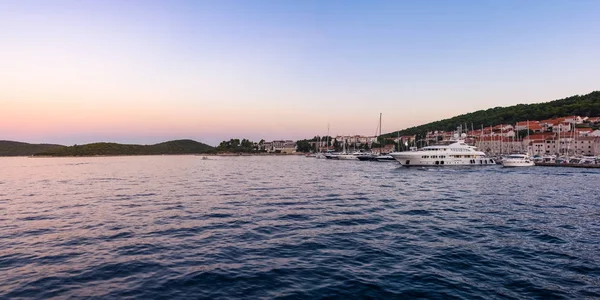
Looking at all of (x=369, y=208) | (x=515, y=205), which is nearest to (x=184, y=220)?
(x=369, y=208)

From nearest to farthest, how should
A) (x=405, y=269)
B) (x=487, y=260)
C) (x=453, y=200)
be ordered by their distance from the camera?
(x=405, y=269)
(x=487, y=260)
(x=453, y=200)

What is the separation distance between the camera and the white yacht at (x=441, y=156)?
7300cm

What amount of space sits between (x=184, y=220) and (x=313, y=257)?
10.3 metres

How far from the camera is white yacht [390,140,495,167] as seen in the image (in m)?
73.0

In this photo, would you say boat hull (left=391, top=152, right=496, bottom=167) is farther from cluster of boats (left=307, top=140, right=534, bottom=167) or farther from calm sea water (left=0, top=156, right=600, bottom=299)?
calm sea water (left=0, top=156, right=600, bottom=299)

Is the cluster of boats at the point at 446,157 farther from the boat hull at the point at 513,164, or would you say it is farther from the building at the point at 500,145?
the building at the point at 500,145

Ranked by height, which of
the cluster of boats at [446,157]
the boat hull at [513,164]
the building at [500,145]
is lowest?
the boat hull at [513,164]

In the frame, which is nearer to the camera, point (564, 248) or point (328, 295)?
point (328, 295)

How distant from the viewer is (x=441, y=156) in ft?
242

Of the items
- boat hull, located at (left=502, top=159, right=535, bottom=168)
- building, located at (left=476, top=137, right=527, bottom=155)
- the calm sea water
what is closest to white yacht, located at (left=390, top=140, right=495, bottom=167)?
boat hull, located at (left=502, top=159, right=535, bottom=168)

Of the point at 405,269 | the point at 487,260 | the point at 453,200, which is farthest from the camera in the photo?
the point at 453,200

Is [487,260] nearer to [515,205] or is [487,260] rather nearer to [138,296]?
[138,296]

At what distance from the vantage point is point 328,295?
9336mm

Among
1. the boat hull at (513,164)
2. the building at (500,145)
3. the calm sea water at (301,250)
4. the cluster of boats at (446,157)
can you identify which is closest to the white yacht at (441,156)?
the cluster of boats at (446,157)
